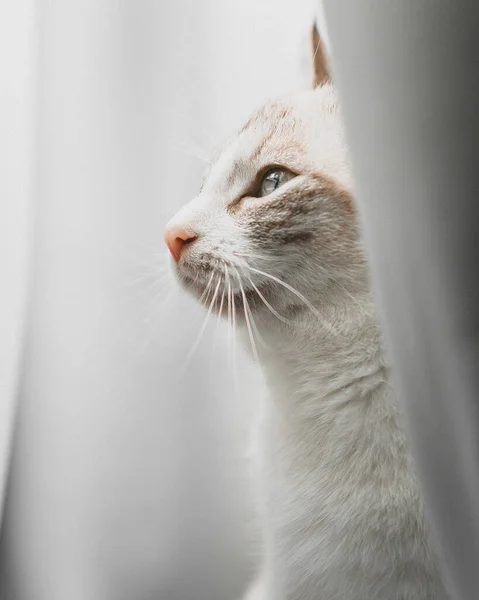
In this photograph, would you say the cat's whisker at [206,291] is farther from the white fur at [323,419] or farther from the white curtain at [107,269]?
the white curtain at [107,269]

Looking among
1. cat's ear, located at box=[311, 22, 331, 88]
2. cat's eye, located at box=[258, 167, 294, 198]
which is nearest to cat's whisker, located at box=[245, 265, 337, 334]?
cat's eye, located at box=[258, 167, 294, 198]

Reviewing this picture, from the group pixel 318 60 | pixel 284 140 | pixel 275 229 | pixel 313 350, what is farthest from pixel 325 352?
pixel 318 60

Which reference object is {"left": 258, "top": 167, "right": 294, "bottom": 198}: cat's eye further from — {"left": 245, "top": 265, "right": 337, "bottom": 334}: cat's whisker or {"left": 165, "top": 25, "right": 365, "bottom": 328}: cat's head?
{"left": 245, "top": 265, "right": 337, "bottom": 334}: cat's whisker

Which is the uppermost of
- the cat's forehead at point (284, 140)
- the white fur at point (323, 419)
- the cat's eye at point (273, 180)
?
the cat's forehead at point (284, 140)

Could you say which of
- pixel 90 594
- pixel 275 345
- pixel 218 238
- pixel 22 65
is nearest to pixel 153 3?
pixel 22 65

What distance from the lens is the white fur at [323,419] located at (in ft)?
1.94

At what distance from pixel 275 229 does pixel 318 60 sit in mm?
259

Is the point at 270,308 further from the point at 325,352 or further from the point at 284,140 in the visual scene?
the point at 284,140

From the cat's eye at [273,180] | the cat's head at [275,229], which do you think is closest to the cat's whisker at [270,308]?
the cat's head at [275,229]

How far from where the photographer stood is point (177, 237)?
66 cm

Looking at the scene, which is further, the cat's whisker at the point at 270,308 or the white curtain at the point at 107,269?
the white curtain at the point at 107,269

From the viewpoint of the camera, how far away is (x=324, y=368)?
67 cm

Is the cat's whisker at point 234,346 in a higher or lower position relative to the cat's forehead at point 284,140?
lower

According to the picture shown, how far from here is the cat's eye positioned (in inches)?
26.8
